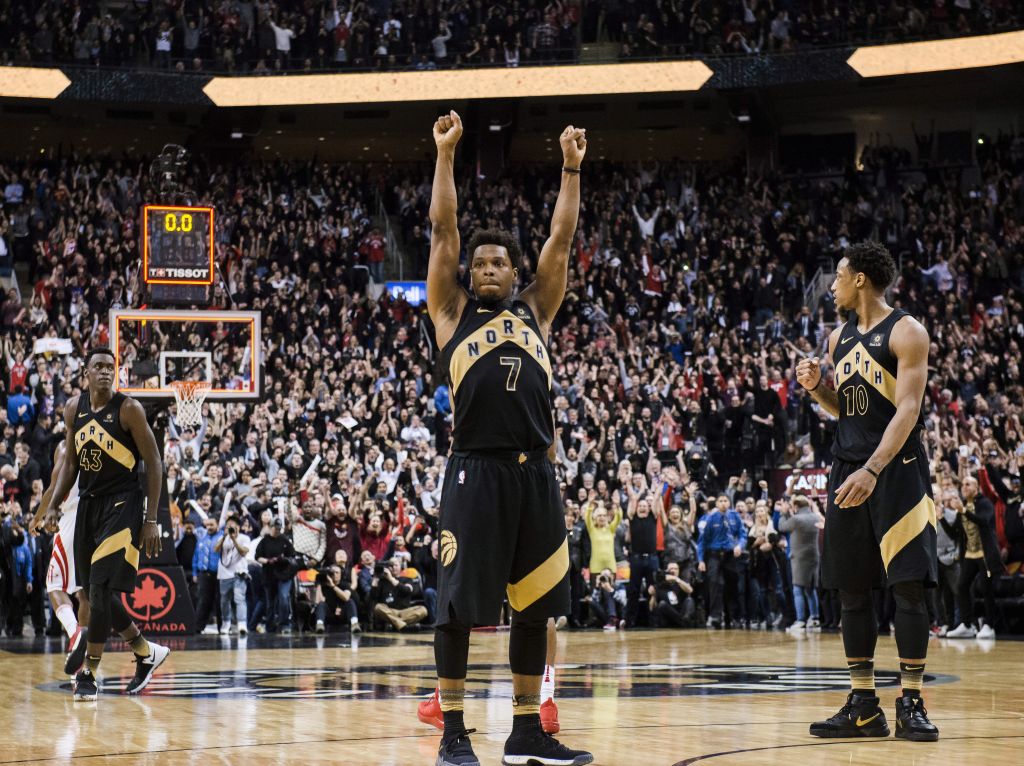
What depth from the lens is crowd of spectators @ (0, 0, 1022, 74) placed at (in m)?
30.2

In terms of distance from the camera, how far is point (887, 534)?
22.7ft

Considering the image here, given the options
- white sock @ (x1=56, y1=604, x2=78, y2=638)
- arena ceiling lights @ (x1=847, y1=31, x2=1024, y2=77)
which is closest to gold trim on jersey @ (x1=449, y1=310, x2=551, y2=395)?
white sock @ (x1=56, y1=604, x2=78, y2=638)

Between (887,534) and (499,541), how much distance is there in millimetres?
2118

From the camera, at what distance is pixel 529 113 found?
3369 centimetres

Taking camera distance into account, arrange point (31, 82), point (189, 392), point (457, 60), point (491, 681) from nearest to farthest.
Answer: point (491, 681) < point (189, 392) < point (31, 82) < point (457, 60)

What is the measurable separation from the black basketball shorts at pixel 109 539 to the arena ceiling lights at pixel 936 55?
76.3 ft

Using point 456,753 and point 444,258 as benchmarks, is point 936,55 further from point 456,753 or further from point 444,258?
point 456,753

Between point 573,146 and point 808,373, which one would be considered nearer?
point 573,146

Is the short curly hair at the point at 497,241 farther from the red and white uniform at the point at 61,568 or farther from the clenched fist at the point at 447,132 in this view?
the red and white uniform at the point at 61,568

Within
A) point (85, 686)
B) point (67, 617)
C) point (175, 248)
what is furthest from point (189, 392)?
point (85, 686)

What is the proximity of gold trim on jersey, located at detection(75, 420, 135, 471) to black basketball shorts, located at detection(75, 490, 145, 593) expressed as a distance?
25 cm

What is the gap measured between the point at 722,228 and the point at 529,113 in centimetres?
650

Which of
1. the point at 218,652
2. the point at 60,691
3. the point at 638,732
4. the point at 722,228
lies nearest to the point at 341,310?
the point at 722,228

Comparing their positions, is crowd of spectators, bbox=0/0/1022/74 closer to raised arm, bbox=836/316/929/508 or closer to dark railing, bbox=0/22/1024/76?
dark railing, bbox=0/22/1024/76
